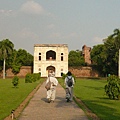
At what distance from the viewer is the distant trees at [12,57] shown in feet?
167

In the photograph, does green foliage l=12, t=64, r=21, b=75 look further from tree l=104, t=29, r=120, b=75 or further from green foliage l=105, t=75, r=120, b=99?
green foliage l=105, t=75, r=120, b=99

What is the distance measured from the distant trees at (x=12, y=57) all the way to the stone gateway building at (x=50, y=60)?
393 centimetres

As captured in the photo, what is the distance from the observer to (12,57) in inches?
2234

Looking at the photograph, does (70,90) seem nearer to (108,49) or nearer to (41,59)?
(108,49)

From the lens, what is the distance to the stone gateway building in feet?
181

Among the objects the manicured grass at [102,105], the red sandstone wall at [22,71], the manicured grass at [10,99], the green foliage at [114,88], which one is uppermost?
the red sandstone wall at [22,71]

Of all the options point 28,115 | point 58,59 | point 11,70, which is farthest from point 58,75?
point 28,115

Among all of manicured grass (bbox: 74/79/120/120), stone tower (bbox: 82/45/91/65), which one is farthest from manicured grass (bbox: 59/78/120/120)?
stone tower (bbox: 82/45/91/65)

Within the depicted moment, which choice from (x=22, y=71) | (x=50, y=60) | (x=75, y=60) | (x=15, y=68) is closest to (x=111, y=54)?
(x=50, y=60)

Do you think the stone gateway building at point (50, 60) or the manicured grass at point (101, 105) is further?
the stone gateway building at point (50, 60)

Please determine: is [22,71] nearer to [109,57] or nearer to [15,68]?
[15,68]

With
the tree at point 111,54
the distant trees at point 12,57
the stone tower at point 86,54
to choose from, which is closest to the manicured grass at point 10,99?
the tree at point 111,54

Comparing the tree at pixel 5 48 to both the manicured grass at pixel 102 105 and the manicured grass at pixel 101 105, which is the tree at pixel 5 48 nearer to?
the manicured grass at pixel 101 105

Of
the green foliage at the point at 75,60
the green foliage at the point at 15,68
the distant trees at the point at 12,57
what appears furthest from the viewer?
the green foliage at the point at 75,60
